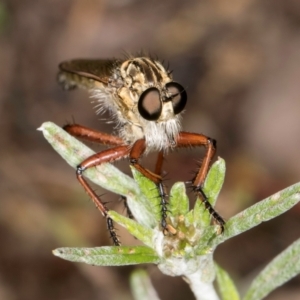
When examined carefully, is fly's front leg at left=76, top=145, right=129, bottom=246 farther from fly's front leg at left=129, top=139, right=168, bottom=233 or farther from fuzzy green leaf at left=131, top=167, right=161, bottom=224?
fuzzy green leaf at left=131, top=167, right=161, bottom=224

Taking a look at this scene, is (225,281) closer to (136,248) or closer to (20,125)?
(136,248)

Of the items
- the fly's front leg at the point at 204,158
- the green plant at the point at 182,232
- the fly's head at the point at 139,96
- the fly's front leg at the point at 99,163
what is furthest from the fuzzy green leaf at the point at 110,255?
the fly's head at the point at 139,96

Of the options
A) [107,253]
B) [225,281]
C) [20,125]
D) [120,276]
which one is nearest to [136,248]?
[107,253]

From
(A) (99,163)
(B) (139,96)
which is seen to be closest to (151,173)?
(A) (99,163)

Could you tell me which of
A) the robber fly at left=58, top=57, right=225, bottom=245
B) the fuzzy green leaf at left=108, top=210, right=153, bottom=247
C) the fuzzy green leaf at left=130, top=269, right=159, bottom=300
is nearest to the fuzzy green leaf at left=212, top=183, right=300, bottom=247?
the fuzzy green leaf at left=108, top=210, right=153, bottom=247

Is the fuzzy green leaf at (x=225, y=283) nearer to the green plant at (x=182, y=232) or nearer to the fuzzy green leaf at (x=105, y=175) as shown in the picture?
the green plant at (x=182, y=232)

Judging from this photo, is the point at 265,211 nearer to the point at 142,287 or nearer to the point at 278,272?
the point at 278,272

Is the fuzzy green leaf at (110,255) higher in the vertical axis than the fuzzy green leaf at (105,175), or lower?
lower
